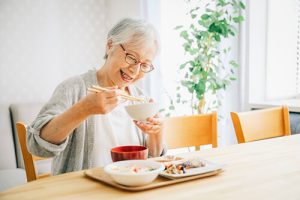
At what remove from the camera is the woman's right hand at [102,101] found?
3.66 feet

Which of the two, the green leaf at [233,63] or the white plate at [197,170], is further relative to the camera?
the green leaf at [233,63]

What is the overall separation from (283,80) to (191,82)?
3.17 ft

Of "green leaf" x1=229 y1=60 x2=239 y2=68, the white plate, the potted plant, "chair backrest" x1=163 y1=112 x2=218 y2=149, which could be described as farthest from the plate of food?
"green leaf" x1=229 y1=60 x2=239 y2=68

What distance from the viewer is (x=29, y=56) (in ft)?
9.86

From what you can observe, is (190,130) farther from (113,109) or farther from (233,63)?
(233,63)

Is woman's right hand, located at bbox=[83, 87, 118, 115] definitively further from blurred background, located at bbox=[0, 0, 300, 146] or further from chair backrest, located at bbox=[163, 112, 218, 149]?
blurred background, located at bbox=[0, 0, 300, 146]

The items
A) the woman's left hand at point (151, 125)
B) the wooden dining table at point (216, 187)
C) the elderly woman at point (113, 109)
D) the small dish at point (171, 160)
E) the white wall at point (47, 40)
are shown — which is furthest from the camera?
the white wall at point (47, 40)

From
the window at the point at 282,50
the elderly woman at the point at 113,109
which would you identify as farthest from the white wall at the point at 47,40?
the elderly woman at the point at 113,109

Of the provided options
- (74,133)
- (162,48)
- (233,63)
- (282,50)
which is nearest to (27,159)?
(74,133)

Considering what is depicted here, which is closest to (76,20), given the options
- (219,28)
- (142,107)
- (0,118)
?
(0,118)

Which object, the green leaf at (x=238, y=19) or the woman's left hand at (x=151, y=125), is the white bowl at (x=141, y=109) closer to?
A: the woman's left hand at (x=151, y=125)

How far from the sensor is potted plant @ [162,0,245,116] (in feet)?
9.02

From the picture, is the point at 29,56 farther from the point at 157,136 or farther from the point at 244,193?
the point at 244,193

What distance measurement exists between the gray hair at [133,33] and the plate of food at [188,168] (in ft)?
1.75
